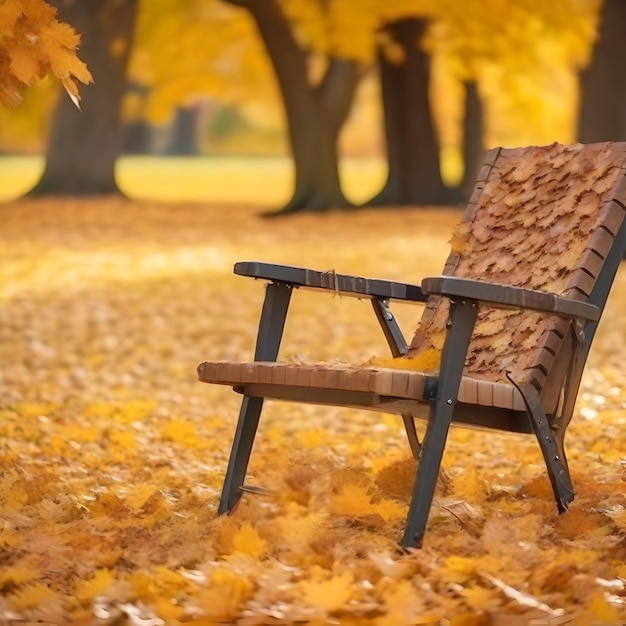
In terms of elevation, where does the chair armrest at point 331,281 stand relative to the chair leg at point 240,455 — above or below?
above

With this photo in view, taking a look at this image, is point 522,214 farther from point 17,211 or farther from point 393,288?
point 17,211

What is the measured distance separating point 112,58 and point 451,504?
16.8 metres

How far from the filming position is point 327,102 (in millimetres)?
20125

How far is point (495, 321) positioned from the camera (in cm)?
452

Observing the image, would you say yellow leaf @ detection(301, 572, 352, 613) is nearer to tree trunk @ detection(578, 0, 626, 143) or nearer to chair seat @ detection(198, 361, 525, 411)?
chair seat @ detection(198, 361, 525, 411)

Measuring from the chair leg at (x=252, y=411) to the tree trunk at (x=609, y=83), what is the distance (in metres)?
9.24

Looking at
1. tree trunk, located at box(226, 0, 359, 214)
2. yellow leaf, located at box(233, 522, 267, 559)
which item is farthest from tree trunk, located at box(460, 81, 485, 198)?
yellow leaf, located at box(233, 522, 267, 559)

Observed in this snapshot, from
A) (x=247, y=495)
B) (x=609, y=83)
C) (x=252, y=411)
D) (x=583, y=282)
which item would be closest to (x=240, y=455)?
(x=252, y=411)

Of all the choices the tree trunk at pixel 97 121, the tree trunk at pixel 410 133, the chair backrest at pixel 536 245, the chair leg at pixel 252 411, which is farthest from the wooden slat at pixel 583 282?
the tree trunk at pixel 410 133

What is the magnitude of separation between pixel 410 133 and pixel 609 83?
7609 millimetres

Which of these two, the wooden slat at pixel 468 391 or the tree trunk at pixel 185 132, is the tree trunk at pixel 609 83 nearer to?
the wooden slat at pixel 468 391

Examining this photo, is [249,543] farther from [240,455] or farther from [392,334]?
[392,334]

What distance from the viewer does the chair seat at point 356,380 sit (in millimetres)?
3553

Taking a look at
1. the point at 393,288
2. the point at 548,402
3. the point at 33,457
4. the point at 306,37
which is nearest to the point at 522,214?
the point at 393,288
